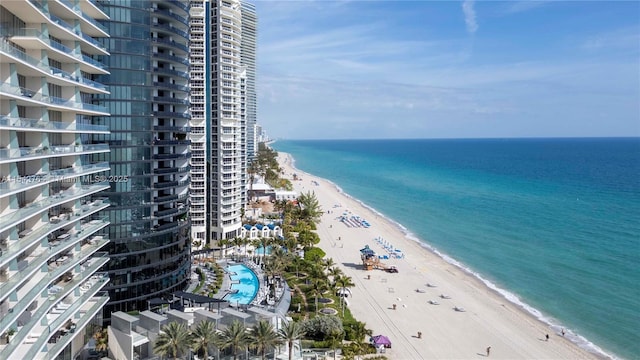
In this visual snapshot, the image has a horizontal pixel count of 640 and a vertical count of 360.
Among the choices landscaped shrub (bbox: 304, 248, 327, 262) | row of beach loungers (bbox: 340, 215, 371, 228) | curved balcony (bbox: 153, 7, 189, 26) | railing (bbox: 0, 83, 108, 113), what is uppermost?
curved balcony (bbox: 153, 7, 189, 26)

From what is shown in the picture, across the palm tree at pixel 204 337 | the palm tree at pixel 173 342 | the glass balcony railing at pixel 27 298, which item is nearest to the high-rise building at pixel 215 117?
the palm tree at pixel 173 342

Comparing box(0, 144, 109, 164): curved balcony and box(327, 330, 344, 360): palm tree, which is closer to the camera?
box(0, 144, 109, 164): curved balcony

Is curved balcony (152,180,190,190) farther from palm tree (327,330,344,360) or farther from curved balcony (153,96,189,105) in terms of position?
palm tree (327,330,344,360)

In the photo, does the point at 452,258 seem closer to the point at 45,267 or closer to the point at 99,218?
the point at 99,218

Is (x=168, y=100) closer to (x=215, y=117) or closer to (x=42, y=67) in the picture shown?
(x=42, y=67)

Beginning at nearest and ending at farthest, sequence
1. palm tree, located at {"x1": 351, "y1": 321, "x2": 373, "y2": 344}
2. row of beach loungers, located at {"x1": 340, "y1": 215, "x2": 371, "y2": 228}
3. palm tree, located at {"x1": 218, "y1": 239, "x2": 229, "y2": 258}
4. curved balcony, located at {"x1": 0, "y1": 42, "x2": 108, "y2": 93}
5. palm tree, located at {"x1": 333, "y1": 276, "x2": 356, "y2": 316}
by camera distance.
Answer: curved balcony, located at {"x1": 0, "y1": 42, "x2": 108, "y2": 93} → palm tree, located at {"x1": 351, "y1": 321, "x2": 373, "y2": 344} → palm tree, located at {"x1": 333, "y1": 276, "x2": 356, "y2": 316} → palm tree, located at {"x1": 218, "y1": 239, "x2": 229, "y2": 258} → row of beach loungers, located at {"x1": 340, "y1": 215, "x2": 371, "y2": 228}

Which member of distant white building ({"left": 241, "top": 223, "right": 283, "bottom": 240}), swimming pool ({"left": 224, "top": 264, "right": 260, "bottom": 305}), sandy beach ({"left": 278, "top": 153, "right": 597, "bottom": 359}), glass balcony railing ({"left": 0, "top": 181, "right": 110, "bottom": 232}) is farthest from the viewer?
distant white building ({"left": 241, "top": 223, "right": 283, "bottom": 240})

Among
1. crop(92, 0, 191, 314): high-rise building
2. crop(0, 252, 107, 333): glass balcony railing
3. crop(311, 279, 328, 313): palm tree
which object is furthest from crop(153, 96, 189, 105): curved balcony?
crop(311, 279, 328, 313): palm tree
